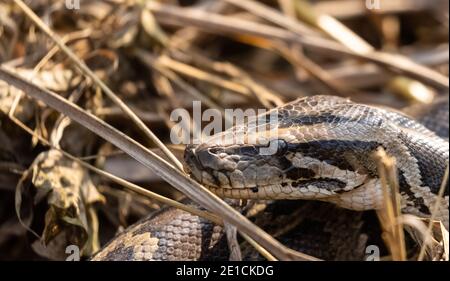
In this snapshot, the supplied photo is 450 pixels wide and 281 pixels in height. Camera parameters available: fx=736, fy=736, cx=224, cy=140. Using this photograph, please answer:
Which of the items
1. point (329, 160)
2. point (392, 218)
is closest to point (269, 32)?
point (329, 160)

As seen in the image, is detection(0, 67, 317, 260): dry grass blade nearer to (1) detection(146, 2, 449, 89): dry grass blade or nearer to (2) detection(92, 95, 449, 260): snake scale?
(2) detection(92, 95, 449, 260): snake scale

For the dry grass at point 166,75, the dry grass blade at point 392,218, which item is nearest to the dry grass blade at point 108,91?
the dry grass at point 166,75

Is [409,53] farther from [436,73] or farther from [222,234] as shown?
[222,234]

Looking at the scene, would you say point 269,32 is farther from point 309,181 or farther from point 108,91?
point 309,181

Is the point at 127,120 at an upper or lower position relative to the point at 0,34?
lower

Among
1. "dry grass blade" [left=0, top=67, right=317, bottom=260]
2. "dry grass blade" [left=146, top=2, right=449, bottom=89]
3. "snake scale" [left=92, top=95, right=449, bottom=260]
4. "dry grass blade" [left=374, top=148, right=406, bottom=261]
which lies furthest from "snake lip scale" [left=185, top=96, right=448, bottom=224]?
"dry grass blade" [left=146, top=2, right=449, bottom=89]
